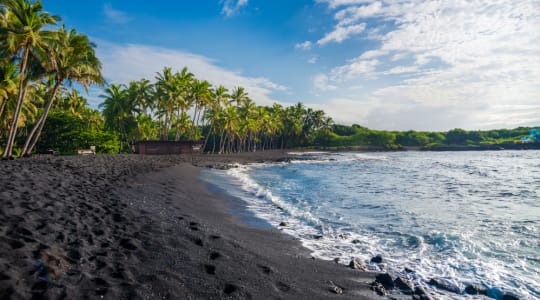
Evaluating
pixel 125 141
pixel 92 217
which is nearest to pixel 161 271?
pixel 92 217

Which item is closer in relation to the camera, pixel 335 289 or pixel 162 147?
pixel 335 289

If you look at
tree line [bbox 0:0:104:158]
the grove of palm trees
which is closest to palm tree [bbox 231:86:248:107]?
the grove of palm trees

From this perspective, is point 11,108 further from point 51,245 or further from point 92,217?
point 51,245

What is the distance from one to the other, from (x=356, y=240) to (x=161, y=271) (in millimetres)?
4753

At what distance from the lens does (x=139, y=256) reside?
4.36 meters

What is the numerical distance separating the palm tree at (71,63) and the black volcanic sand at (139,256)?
18.5 metres

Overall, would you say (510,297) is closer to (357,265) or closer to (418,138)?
(357,265)

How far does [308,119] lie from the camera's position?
9438 centimetres

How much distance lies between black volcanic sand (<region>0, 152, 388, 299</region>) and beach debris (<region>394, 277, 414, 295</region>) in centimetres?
51

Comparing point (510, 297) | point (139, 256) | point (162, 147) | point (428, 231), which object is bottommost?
point (428, 231)

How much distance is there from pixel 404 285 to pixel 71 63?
26.8 meters

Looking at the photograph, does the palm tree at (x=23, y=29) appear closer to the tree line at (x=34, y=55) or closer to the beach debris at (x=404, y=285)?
the tree line at (x=34, y=55)

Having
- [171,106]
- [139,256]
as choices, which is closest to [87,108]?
[171,106]

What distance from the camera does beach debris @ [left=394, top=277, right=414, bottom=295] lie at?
4273 mm
